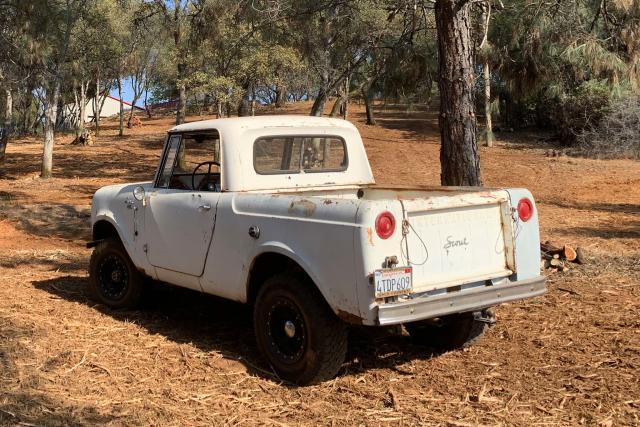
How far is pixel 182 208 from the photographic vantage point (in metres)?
5.64

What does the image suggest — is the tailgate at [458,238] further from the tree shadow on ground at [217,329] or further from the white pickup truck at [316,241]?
the tree shadow on ground at [217,329]

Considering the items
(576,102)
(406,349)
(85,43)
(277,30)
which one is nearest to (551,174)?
(576,102)

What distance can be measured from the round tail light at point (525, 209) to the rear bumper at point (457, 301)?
43cm

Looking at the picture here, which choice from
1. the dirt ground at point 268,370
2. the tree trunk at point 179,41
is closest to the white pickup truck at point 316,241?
the dirt ground at point 268,370

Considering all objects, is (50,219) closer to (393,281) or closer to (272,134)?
(272,134)

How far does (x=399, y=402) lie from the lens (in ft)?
14.4

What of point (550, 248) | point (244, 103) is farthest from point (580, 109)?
point (550, 248)

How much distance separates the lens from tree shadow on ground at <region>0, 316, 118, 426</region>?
4.05 meters

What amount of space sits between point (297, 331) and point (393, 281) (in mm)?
956

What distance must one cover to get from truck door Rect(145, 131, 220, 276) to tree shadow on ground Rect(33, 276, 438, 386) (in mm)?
645

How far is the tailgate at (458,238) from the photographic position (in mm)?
4305

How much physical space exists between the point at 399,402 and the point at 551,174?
18089mm

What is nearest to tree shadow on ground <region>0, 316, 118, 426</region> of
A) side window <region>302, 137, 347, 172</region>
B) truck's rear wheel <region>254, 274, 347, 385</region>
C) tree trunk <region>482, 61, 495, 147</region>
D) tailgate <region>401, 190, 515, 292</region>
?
truck's rear wheel <region>254, 274, 347, 385</region>

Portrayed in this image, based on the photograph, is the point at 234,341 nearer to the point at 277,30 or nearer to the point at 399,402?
the point at 399,402
